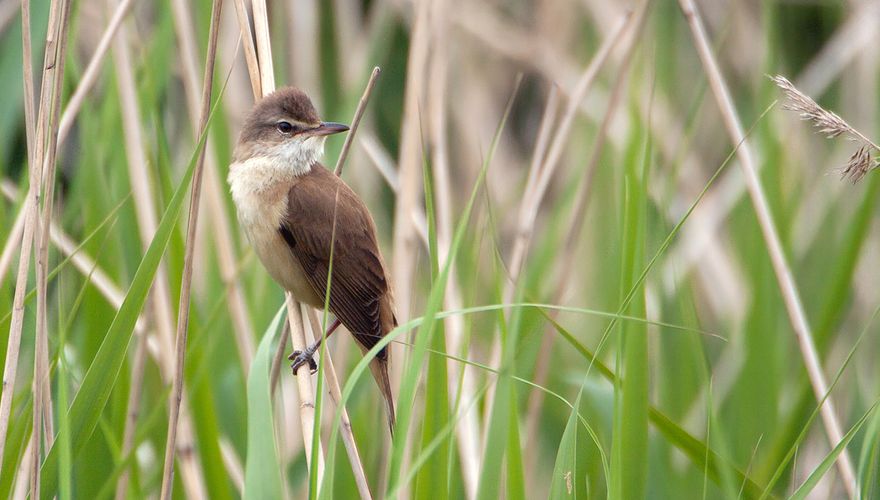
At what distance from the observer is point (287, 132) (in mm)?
3170

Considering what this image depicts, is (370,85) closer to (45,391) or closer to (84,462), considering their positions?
(45,391)

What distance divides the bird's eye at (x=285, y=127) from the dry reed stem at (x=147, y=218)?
403mm

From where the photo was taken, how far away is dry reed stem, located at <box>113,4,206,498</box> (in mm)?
2707

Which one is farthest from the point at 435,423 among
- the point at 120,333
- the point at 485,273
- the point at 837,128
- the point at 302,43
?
the point at 302,43

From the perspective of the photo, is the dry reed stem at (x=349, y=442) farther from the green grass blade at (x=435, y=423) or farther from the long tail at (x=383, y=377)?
the long tail at (x=383, y=377)

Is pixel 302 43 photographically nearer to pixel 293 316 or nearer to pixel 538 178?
pixel 538 178

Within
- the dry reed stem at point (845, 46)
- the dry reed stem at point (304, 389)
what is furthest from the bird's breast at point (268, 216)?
the dry reed stem at point (845, 46)

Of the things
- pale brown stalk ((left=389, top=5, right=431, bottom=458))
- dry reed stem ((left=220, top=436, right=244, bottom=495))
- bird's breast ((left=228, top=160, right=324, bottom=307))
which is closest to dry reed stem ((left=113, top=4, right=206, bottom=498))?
dry reed stem ((left=220, top=436, right=244, bottom=495))

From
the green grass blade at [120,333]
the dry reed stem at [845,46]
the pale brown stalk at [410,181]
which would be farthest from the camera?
the dry reed stem at [845,46]

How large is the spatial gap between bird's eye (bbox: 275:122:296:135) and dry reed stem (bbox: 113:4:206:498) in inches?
15.8

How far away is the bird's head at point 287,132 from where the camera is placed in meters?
3.09

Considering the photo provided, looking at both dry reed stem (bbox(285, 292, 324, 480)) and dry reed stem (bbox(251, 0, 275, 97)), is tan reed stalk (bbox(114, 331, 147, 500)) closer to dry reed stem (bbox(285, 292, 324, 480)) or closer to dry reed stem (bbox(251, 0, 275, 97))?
dry reed stem (bbox(285, 292, 324, 480))

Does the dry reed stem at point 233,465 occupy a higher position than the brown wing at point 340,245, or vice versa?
the brown wing at point 340,245

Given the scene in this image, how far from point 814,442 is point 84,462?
2842 mm
